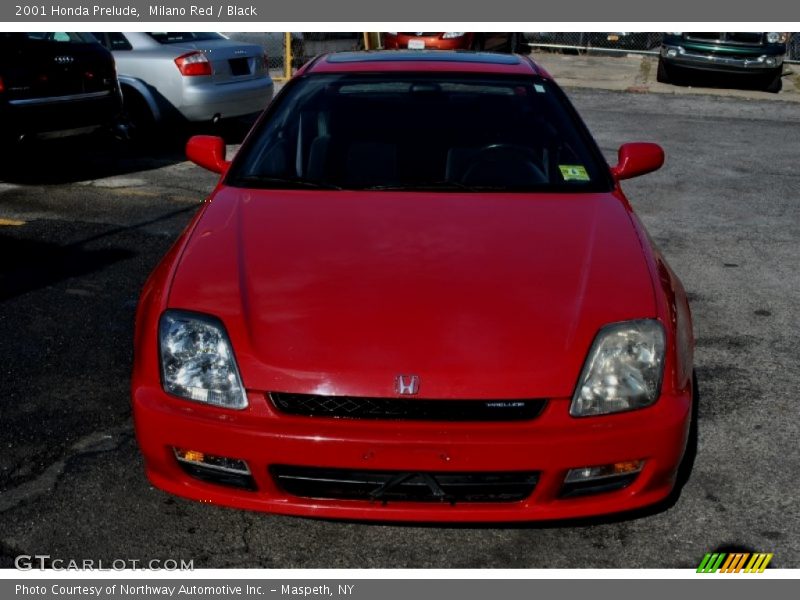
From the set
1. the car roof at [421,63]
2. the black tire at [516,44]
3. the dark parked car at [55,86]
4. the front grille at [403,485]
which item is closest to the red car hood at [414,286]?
the front grille at [403,485]

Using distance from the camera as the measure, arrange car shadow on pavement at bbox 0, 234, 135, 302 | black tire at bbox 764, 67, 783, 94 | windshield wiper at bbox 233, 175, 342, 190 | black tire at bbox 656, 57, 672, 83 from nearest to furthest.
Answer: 1. windshield wiper at bbox 233, 175, 342, 190
2. car shadow on pavement at bbox 0, 234, 135, 302
3. black tire at bbox 764, 67, 783, 94
4. black tire at bbox 656, 57, 672, 83

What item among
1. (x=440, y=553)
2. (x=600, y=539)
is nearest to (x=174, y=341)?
(x=440, y=553)

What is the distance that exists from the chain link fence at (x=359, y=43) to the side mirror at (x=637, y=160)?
12.0 metres

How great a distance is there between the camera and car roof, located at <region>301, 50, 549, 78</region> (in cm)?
505

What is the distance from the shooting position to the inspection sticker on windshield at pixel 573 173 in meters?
4.45

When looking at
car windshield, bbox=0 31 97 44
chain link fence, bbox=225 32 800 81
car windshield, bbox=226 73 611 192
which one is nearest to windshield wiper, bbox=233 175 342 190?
car windshield, bbox=226 73 611 192

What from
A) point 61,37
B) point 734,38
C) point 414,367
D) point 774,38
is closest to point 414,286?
point 414,367

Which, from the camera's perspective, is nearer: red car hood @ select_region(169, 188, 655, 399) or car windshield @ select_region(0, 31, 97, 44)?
red car hood @ select_region(169, 188, 655, 399)

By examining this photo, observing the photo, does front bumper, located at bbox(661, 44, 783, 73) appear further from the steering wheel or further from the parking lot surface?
the steering wheel

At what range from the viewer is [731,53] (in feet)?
58.5

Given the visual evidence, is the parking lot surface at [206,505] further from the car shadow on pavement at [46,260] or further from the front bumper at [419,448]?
the front bumper at [419,448]

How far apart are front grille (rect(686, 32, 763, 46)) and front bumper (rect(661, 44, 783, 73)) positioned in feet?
0.80

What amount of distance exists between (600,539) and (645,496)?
0.98 ft

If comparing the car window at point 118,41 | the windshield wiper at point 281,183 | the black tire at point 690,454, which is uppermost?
the windshield wiper at point 281,183
